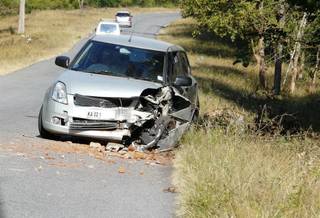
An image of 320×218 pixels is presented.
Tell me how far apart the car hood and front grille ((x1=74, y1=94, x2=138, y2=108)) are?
63 millimetres

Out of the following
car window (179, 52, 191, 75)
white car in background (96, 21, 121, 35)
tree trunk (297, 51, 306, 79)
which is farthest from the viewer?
white car in background (96, 21, 121, 35)

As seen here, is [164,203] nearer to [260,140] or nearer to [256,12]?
[260,140]

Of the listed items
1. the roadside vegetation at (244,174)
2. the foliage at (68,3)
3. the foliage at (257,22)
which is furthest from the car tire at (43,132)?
the foliage at (68,3)

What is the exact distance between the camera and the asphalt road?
6.67 meters

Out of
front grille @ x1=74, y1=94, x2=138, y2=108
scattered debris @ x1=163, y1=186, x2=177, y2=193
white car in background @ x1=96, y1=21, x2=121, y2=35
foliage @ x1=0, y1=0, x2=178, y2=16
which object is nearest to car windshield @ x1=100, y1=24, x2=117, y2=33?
white car in background @ x1=96, y1=21, x2=121, y2=35

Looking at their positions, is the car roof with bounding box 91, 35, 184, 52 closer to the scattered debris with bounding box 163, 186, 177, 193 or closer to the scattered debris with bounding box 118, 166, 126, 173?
the scattered debris with bounding box 118, 166, 126, 173

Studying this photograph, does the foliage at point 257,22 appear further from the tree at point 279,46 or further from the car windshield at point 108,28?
the car windshield at point 108,28

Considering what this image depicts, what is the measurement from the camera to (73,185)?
7.73 m

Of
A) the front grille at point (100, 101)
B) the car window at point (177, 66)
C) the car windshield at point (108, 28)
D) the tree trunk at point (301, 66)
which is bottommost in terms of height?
the car windshield at point (108, 28)

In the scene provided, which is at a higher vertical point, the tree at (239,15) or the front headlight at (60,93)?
the front headlight at (60,93)

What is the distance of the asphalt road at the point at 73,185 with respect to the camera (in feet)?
21.9

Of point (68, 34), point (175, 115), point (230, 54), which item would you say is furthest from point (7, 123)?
point (68, 34)

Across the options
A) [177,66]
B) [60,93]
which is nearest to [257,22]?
[177,66]

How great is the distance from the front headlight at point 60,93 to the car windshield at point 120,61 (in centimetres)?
86
